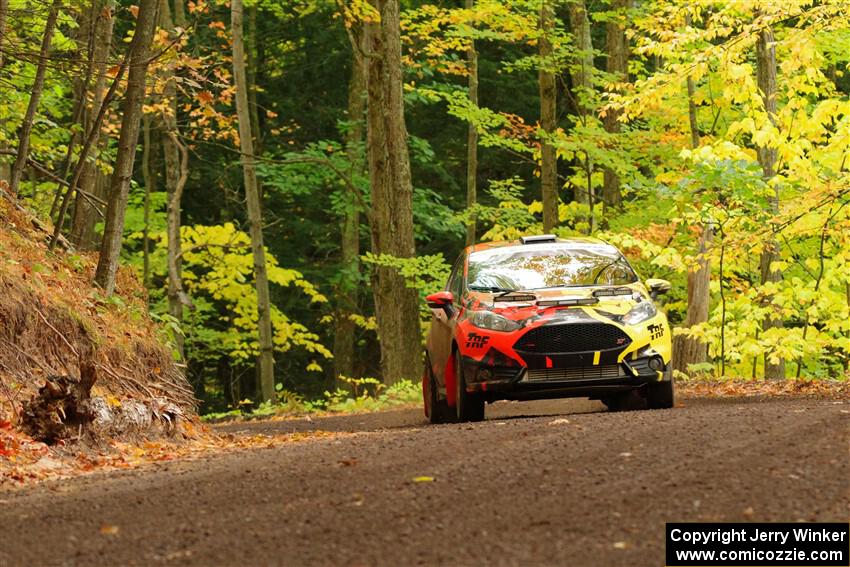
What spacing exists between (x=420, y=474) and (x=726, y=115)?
20.7 meters

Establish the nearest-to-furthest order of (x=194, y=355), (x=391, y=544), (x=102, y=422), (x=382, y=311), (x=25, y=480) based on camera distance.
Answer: (x=391, y=544), (x=25, y=480), (x=102, y=422), (x=382, y=311), (x=194, y=355)

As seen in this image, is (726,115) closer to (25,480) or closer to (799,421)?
(799,421)

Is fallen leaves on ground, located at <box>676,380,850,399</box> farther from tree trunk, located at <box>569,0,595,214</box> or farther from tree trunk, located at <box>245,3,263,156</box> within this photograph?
tree trunk, located at <box>245,3,263,156</box>

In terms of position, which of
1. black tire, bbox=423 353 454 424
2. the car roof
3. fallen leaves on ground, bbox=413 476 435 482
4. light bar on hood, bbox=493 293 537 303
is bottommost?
black tire, bbox=423 353 454 424

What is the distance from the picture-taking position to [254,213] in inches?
1051

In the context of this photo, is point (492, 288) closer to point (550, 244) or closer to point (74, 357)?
point (550, 244)

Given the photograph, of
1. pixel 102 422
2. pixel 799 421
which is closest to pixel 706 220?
pixel 799 421

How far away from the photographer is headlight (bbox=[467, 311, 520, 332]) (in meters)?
11.2

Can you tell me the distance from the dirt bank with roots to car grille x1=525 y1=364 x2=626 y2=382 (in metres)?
3.87

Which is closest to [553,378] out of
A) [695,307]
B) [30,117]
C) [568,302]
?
[568,302]

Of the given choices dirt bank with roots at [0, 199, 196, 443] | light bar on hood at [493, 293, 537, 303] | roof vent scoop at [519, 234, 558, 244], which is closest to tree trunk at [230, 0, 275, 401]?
dirt bank with roots at [0, 199, 196, 443]

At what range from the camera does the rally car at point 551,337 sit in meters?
11.2

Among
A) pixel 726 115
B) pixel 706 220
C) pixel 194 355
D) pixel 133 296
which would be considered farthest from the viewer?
pixel 194 355

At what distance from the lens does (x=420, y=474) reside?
723 centimetres
